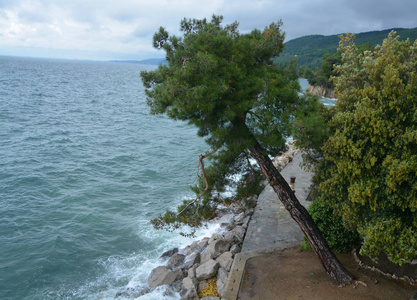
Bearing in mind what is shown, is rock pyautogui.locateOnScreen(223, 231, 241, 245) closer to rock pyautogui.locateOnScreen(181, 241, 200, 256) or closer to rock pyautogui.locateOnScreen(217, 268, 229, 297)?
rock pyautogui.locateOnScreen(181, 241, 200, 256)

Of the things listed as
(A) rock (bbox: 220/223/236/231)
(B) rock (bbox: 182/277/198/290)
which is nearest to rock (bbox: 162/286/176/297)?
(B) rock (bbox: 182/277/198/290)

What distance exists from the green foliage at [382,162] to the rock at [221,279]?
15.4 ft

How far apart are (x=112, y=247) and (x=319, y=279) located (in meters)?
10.6

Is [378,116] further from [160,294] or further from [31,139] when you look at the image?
[31,139]

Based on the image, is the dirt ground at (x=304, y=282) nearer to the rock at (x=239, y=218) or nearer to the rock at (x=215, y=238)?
the rock at (x=215, y=238)

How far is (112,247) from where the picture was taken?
16.8 meters

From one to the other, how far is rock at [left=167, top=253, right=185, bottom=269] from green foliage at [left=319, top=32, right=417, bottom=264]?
7.73 meters

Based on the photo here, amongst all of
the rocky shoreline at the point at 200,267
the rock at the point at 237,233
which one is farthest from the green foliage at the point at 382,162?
the rock at the point at 237,233

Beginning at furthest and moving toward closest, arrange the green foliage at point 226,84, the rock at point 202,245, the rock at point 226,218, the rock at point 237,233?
the rock at point 226,218, the rock at point 202,245, the rock at point 237,233, the green foliage at point 226,84

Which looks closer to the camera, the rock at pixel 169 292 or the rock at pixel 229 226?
the rock at pixel 169 292

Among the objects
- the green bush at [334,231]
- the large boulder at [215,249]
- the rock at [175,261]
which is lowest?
the rock at [175,261]

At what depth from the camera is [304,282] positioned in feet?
34.4

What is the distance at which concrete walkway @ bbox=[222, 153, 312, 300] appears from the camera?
11.2 meters

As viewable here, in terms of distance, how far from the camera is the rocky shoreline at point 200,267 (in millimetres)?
11859
